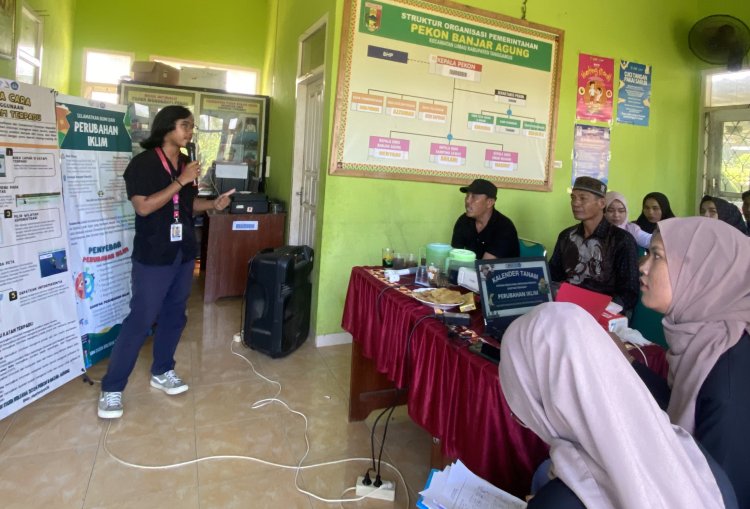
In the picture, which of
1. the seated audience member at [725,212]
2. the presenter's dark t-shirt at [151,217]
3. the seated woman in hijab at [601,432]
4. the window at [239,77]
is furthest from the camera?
the window at [239,77]

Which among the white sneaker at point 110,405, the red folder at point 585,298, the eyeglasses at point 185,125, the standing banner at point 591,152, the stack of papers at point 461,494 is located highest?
the standing banner at point 591,152

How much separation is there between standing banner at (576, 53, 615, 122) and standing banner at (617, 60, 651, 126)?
137 mm

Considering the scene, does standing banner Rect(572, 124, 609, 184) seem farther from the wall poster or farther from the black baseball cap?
the black baseball cap

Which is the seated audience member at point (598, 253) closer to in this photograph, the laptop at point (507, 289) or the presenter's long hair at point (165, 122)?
the laptop at point (507, 289)

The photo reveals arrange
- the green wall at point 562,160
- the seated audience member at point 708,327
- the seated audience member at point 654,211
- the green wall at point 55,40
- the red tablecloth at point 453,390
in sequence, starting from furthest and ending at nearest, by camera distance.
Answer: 1. the green wall at point 55,40
2. the seated audience member at point 654,211
3. the green wall at point 562,160
4. the red tablecloth at point 453,390
5. the seated audience member at point 708,327

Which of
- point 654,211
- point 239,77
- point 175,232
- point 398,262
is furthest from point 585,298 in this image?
point 239,77

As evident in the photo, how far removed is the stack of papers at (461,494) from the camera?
41.0 inches

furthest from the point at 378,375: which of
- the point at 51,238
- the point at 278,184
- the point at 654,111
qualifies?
the point at 654,111

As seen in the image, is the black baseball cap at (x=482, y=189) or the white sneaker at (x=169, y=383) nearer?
the white sneaker at (x=169, y=383)

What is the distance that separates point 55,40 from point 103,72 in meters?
0.95

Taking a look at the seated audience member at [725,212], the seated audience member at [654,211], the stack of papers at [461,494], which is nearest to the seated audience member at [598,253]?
the stack of papers at [461,494]

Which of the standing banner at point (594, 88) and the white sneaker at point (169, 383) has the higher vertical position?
the standing banner at point (594, 88)

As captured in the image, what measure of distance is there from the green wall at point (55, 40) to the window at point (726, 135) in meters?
6.52

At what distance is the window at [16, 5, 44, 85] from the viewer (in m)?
4.50
